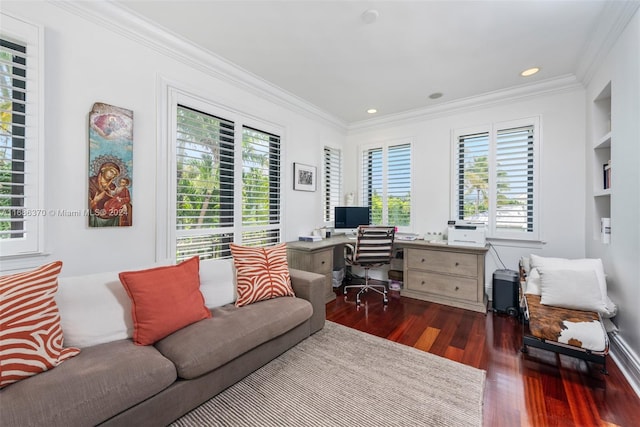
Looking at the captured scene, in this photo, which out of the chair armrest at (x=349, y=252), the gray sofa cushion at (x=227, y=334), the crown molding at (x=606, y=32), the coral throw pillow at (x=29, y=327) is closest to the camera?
the coral throw pillow at (x=29, y=327)

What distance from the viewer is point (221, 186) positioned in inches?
112

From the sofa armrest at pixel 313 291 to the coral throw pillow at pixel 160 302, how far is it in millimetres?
840

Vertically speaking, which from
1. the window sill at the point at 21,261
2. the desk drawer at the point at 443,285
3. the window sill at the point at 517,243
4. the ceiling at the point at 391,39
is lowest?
the desk drawer at the point at 443,285

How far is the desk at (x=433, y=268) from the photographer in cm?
318

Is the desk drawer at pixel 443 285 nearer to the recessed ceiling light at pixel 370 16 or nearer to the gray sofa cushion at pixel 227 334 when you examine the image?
the gray sofa cushion at pixel 227 334

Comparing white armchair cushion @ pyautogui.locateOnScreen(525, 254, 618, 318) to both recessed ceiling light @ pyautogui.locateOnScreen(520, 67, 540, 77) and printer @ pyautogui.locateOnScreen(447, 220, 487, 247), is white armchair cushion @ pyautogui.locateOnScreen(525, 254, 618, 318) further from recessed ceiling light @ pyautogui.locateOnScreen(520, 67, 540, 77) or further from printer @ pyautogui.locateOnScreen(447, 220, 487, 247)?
recessed ceiling light @ pyautogui.locateOnScreen(520, 67, 540, 77)

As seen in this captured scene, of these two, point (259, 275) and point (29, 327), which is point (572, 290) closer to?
point (259, 275)

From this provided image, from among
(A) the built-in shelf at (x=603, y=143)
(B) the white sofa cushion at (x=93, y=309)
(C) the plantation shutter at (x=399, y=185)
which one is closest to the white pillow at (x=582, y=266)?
(A) the built-in shelf at (x=603, y=143)

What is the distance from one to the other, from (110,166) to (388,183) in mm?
3650

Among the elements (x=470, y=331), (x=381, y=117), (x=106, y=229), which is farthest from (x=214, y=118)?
(x=470, y=331)

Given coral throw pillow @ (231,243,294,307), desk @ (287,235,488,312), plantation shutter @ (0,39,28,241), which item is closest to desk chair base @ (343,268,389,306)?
desk @ (287,235,488,312)

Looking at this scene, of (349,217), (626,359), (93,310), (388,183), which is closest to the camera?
(93,310)

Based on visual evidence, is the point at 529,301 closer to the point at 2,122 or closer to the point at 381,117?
the point at 381,117

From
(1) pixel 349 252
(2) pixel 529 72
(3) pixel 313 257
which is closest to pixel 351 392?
(3) pixel 313 257
